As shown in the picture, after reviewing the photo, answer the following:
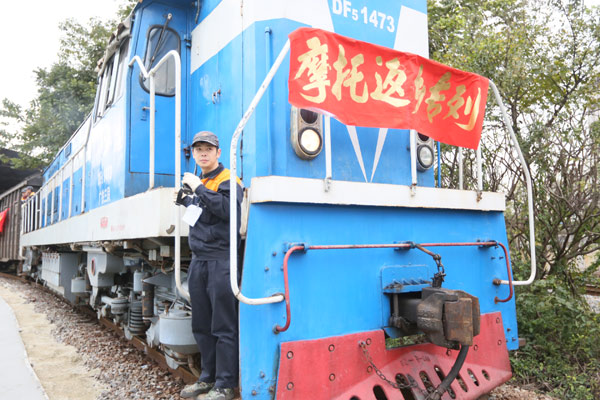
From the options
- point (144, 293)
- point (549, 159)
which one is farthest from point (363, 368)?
point (549, 159)

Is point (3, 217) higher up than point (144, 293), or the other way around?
point (3, 217)

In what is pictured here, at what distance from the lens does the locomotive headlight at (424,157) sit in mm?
3174

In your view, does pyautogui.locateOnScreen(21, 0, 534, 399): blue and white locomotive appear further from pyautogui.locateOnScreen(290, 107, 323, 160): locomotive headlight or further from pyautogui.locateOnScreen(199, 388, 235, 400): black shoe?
pyautogui.locateOnScreen(199, 388, 235, 400): black shoe

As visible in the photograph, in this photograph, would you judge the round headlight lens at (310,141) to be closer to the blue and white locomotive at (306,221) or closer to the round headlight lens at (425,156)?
the blue and white locomotive at (306,221)

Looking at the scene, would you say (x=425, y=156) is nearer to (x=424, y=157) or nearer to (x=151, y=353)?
(x=424, y=157)

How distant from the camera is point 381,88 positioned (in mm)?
2660

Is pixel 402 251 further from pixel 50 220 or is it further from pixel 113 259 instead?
pixel 50 220

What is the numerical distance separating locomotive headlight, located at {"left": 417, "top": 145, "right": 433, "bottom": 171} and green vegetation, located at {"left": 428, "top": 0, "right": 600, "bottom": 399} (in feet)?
7.70

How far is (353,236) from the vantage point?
254 centimetres

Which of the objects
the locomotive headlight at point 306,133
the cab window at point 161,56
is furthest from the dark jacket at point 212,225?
the cab window at point 161,56

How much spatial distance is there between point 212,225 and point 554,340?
3951 mm

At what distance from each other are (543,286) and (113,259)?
4416 mm

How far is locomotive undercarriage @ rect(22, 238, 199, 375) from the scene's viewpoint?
296cm

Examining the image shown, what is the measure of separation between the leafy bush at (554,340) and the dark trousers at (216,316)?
2.99 metres
